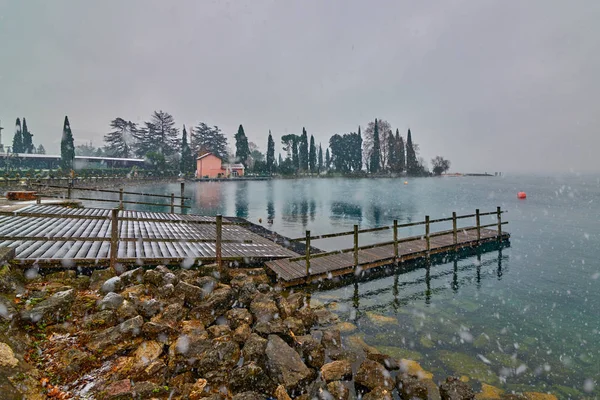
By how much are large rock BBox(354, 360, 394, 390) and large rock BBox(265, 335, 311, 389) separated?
1010 millimetres

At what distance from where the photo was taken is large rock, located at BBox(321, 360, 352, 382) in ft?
18.7

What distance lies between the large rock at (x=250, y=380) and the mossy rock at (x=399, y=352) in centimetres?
338

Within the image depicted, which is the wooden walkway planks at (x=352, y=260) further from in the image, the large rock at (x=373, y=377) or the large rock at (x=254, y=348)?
the large rock at (x=373, y=377)

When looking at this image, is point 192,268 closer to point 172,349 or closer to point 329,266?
point 172,349

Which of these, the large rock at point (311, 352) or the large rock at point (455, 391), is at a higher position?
the large rock at point (311, 352)

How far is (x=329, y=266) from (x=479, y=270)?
8374 mm

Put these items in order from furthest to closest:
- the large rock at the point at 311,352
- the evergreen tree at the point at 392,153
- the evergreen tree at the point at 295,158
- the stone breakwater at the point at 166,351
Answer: the evergreen tree at the point at 295,158 → the evergreen tree at the point at 392,153 → the large rock at the point at 311,352 → the stone breakwater at the point at 166,351

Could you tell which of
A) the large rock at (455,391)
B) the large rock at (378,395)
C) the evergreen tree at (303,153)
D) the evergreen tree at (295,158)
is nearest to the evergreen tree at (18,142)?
the evergreen tree at (295,158)

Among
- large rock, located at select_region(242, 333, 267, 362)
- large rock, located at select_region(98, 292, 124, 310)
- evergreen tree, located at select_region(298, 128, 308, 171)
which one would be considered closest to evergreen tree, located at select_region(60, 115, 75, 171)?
large rock, located at select_region(98, 292, 124, 310)

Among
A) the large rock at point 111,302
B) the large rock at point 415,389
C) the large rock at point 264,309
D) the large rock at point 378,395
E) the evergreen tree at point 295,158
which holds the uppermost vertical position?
the evergreen tree at point 295,158

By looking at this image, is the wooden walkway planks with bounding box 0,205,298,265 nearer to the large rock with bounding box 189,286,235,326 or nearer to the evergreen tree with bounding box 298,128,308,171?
the large rock with bounding box 189,286,235,326

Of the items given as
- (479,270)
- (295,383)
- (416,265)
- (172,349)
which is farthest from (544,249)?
(172,349)

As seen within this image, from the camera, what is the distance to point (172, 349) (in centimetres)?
563

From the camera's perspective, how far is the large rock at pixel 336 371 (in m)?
5.70
